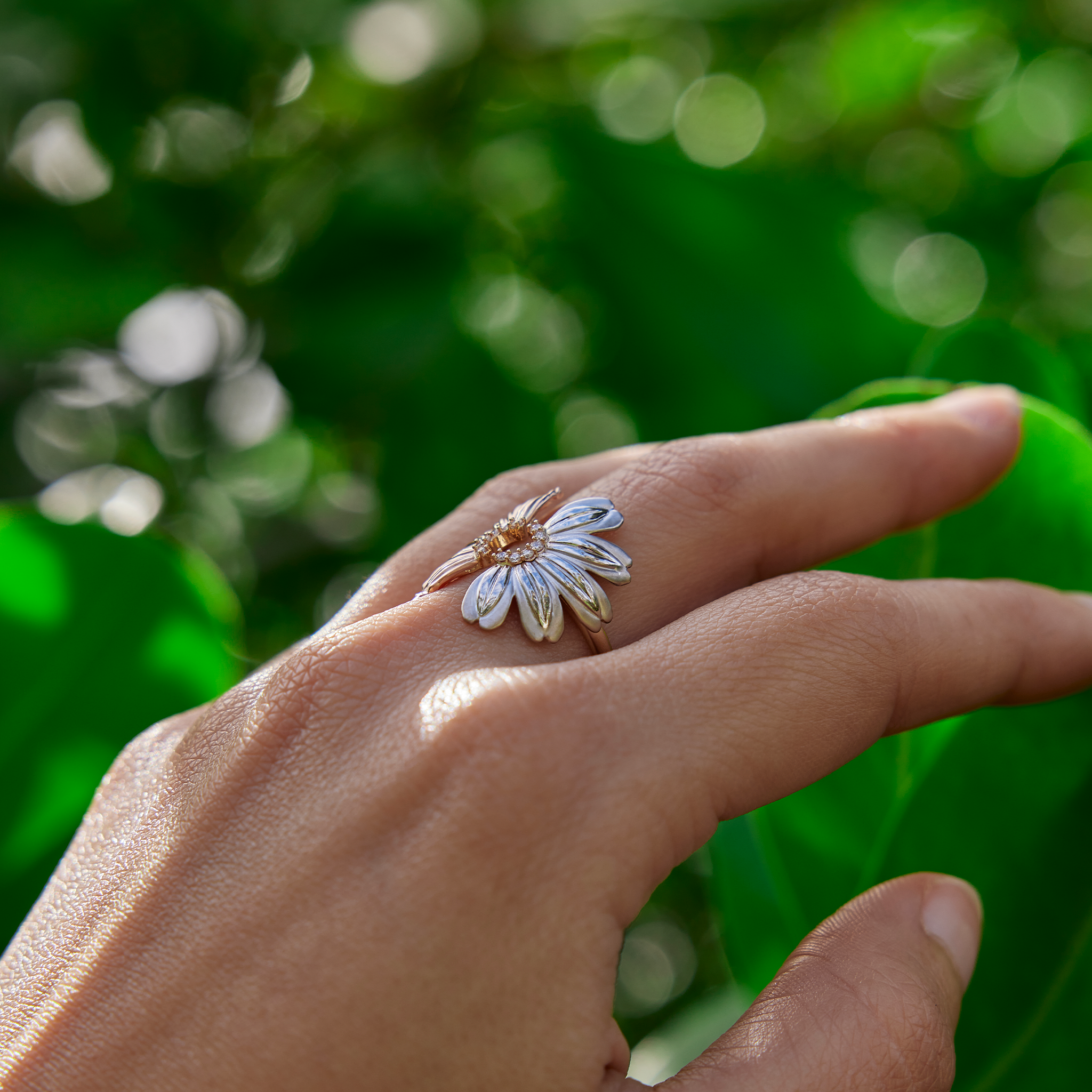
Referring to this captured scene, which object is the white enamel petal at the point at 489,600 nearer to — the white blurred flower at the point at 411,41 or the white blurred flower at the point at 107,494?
the white blurred flower at the point at 107,494

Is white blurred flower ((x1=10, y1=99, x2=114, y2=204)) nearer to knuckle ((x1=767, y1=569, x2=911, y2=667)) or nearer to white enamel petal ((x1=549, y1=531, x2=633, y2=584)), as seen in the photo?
white enamel petal ((x1=549, y1=531, x2=633, y2=584))

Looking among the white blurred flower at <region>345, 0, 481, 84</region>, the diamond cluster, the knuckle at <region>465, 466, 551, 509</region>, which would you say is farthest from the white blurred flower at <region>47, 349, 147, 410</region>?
the diamond cluster

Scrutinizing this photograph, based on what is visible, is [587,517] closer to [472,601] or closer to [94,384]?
[472,601]

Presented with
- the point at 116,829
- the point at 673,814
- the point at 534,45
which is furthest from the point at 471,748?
the point at 534,45

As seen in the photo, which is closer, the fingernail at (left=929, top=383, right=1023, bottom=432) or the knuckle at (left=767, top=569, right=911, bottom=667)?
the knuckle at (left=767, top=569, right=911, bottom=667)

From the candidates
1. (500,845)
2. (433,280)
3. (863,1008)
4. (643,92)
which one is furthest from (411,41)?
(863,1008)

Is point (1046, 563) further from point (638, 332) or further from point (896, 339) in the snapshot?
point (638, 332)
